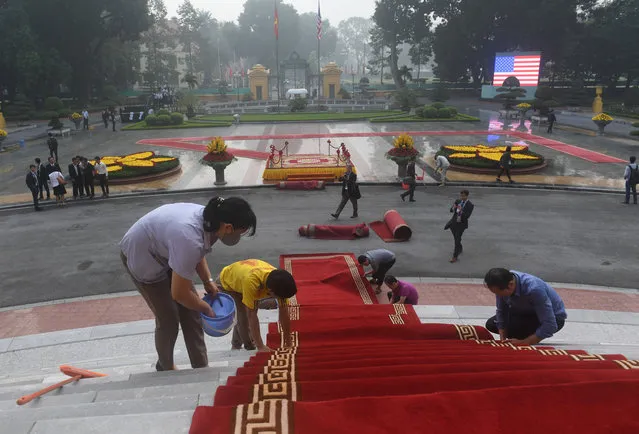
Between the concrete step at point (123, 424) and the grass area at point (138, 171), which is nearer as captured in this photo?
the concrete step at point (123, 424)

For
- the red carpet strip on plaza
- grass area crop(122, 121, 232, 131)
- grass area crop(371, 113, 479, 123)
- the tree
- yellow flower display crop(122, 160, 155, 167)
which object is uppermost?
the tree

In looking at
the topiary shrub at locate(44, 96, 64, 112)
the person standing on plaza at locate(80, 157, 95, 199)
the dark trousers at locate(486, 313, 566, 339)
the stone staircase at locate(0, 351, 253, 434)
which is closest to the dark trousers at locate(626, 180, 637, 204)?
the dark trousers at locate(486, 313, 566, 339)

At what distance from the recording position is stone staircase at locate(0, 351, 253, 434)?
7.82ft

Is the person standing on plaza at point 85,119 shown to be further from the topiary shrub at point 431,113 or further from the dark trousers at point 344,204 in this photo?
the dark trousers at point 344,204

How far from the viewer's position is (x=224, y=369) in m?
4.08

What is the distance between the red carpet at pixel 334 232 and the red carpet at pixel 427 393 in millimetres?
7439

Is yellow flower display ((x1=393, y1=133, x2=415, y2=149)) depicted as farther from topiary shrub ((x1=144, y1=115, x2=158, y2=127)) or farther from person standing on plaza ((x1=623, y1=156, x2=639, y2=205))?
topiary shrub ((x1=144, y1=115, x2=158, y2=127))

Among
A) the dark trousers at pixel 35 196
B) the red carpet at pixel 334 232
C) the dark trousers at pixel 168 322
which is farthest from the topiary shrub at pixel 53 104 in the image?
the dark trousers at pixel 168 322

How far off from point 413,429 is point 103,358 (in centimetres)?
528

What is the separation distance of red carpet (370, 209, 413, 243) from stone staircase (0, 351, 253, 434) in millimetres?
6995

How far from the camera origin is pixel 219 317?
13.8ft

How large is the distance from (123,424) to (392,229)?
9888 millimetres

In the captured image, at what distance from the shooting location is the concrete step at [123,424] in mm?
2336

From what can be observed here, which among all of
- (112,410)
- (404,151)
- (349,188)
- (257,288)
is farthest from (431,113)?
(112,410)
